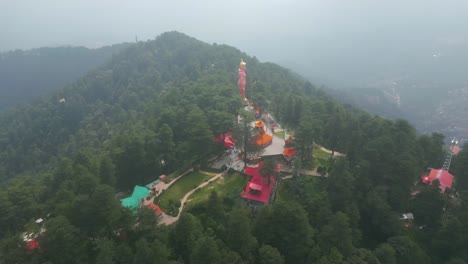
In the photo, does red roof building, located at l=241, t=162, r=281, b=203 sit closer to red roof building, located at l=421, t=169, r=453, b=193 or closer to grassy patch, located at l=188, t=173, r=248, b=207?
grassy patch, located at l=188, t=173, r=248, b=207

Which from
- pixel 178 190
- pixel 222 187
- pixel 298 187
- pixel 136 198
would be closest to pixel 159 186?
pixel 178 190

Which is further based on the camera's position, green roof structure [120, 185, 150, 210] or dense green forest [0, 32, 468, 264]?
green roof structure [120, 185, 150, 210]

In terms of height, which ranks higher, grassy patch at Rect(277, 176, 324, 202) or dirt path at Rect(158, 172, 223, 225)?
grassy patch at Rect(277, 176, 324, 202)

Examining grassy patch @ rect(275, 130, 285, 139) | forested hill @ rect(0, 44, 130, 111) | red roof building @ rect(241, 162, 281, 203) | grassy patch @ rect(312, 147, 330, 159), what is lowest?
forested hill @ rect(0, 44, 130, 111)

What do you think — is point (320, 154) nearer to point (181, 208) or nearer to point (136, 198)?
point (181, 208)

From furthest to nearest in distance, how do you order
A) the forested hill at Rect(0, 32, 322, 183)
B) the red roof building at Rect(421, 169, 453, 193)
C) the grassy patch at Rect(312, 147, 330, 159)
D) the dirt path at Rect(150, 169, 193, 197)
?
1. the forested hill at Rect(0, 32, 322, 183)
2. the grassy patch at Rect(312, 147, 330, 159)
3. the red roof building at Rect(421, 169, 453, 193)
4. the dirt path at Rect(150, 169, 193, 197)

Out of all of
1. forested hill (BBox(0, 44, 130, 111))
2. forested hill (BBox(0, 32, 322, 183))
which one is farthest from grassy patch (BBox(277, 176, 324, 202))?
forested hill (BBox(0, 44, 130, 111))

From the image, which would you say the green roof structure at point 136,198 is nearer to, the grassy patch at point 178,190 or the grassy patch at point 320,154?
the grassy patch at point 178,190
